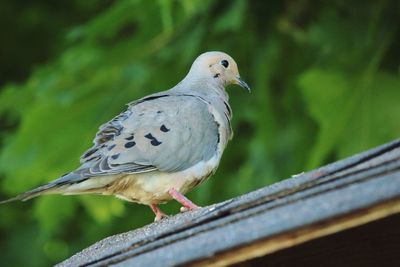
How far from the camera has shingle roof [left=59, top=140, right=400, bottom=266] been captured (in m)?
1.91

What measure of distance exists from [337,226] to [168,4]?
327 centimetres

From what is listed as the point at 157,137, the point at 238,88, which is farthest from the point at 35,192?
the point at 238,88

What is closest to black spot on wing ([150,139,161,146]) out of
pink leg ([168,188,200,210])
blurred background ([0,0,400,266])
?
pink leg ([168,188,200,210])

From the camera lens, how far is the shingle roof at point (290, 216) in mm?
1909

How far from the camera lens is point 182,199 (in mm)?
3730

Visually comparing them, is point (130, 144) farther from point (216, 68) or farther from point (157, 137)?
point (216, 68)

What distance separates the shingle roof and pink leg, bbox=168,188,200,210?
4.67 feet

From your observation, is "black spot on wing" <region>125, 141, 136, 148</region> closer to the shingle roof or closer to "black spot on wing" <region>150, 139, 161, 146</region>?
"black spot on wing" <region>150, 139, 161, 146</region>

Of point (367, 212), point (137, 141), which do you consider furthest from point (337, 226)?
point (137, 141)

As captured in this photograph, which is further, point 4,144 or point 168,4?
point 4,144

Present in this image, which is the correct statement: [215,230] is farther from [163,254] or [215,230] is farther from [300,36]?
[300,36]

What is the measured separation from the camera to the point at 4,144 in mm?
6289

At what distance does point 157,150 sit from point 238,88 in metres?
2.28

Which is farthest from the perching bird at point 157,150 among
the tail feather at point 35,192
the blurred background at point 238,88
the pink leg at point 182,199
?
the blurred background at point 238,88
